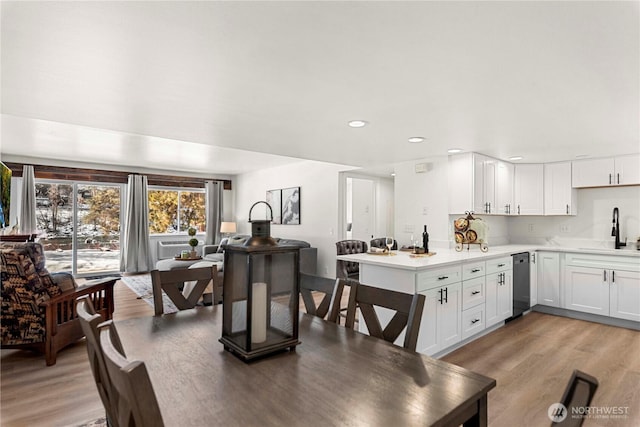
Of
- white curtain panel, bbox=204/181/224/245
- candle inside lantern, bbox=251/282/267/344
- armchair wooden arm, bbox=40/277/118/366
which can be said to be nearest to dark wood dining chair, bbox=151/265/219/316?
candle inside lantern, bbox=251/282/267/344

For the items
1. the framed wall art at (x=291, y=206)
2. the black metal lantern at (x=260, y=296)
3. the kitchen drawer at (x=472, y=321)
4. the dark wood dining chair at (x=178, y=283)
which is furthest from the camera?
the framed wall art at (x=291, y=206)

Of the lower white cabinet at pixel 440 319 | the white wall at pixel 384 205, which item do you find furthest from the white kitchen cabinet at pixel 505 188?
the white wall at pixel 384 205

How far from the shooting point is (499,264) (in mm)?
3902

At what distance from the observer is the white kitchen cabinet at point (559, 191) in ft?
15.6

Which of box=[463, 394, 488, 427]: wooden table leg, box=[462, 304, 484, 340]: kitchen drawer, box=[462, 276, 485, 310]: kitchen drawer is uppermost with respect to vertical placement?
box=[463, 394, 488, 427]: wooden table leg

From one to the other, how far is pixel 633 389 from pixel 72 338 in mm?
4840

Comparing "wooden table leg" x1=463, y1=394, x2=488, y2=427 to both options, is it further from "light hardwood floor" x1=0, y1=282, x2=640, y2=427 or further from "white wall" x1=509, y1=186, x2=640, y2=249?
"white wall" x1=509, y1=186, x2=640, y2=249

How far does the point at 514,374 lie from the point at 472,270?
0.99 metres

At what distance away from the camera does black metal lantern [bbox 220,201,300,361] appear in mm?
1201

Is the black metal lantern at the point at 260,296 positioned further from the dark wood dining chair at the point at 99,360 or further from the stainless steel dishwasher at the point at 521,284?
the stainless steel dishwasher at the point at 521,284

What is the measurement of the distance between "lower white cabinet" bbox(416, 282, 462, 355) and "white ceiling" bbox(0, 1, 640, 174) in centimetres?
152

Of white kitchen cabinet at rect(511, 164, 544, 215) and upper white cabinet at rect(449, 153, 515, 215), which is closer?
upper white cabinet at rect(449, 153, 515, 215)

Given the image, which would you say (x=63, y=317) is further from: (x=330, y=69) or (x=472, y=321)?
(x=472, y=321)

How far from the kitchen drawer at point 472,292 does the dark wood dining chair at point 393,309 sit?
80.0 inches
